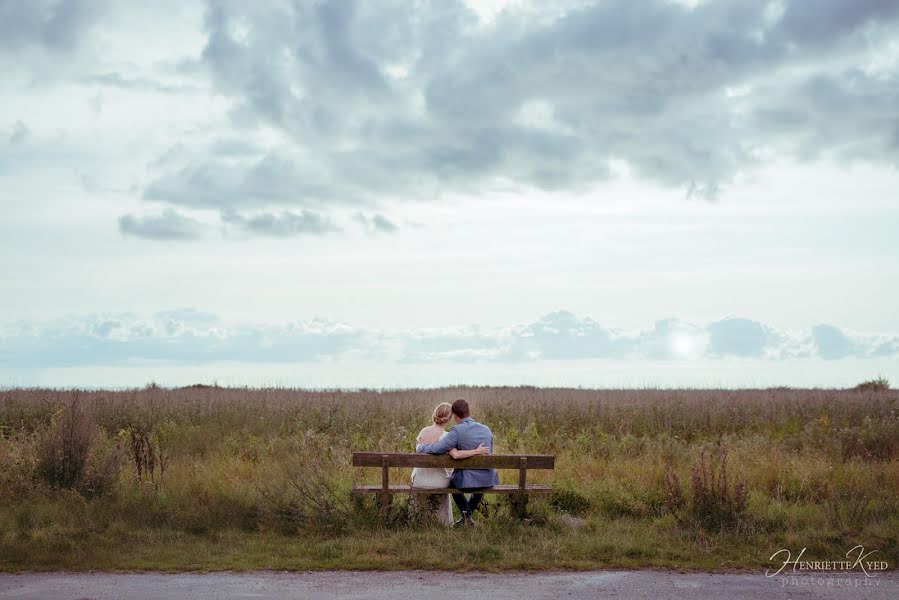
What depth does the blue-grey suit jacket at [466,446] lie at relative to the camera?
10031mm

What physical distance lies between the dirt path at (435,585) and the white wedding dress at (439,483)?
6.04 feet

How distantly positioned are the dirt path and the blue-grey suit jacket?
76.6 inches

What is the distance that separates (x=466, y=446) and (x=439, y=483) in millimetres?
566

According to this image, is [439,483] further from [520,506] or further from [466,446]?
[520,506]

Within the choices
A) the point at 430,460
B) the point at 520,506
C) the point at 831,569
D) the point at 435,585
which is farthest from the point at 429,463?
the point at 831,569

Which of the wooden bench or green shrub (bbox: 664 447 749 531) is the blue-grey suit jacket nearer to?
the wooden bench

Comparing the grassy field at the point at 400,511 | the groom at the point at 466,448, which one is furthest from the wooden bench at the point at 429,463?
the grassy field at the point at 400,511

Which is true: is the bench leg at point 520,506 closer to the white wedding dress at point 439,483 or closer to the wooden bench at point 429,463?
the wooden bench at point 429,463

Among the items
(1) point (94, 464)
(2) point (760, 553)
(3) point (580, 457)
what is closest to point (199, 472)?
(1) point (94, 464)

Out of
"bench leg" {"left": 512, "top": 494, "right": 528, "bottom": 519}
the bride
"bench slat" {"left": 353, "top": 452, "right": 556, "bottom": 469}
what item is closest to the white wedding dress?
the bride

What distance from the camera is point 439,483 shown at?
33.2 ft

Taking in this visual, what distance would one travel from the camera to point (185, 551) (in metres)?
9.30

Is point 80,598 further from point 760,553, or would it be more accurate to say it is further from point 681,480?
point 681,480

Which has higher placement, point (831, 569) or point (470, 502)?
point (470, 502)
